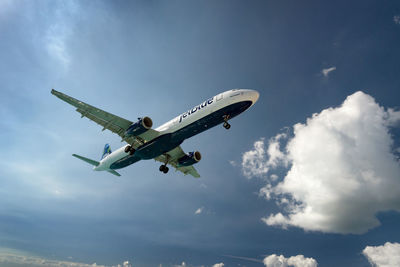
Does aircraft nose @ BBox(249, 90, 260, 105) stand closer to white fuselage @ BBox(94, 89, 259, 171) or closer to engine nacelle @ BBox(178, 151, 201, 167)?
white fuselage @ BBox(94, 89, 259, 171)

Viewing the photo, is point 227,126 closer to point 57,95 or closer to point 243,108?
point 243,108

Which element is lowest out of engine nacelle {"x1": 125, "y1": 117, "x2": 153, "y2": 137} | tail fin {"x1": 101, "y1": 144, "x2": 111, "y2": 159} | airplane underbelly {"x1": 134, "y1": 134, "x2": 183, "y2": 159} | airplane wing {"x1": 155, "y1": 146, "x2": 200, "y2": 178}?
airplane underbelly {"x1": 134, "y1": 134, "x2": 183, "y2": 159}

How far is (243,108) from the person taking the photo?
29.5 metres

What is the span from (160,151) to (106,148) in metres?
22.5

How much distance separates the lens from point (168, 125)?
1379 inches

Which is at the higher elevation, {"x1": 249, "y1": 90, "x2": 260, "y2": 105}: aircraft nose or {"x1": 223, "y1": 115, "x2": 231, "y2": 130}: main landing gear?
{"x1": 249, "y1": 90, "x2": 260, "y2": 105}: aircraft nose

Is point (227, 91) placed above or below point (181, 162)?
above

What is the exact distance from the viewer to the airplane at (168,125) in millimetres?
29562

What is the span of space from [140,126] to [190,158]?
1234cm

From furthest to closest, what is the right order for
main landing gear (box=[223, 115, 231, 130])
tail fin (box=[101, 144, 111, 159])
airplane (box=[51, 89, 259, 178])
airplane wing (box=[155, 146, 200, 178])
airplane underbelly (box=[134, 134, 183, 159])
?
tail fin (box=[101, 144, 111, 159]) < airplane wing (box=[155, 146, 200, 178]) < airplane underbelly (box=[134, 134, 183, 159]) < main landing gear (box=[223, 115, 231, 130]) < airplane (box=[51, 89, 259, 178])

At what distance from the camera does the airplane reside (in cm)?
2956

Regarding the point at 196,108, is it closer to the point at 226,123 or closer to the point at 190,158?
the point at 226,123

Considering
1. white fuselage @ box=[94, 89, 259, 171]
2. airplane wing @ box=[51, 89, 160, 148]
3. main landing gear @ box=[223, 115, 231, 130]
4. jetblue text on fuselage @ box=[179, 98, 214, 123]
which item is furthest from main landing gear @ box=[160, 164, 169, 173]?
main landing gear @ box=[223, 115, 231, 130]

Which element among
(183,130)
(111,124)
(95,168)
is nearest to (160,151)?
(183,130)
